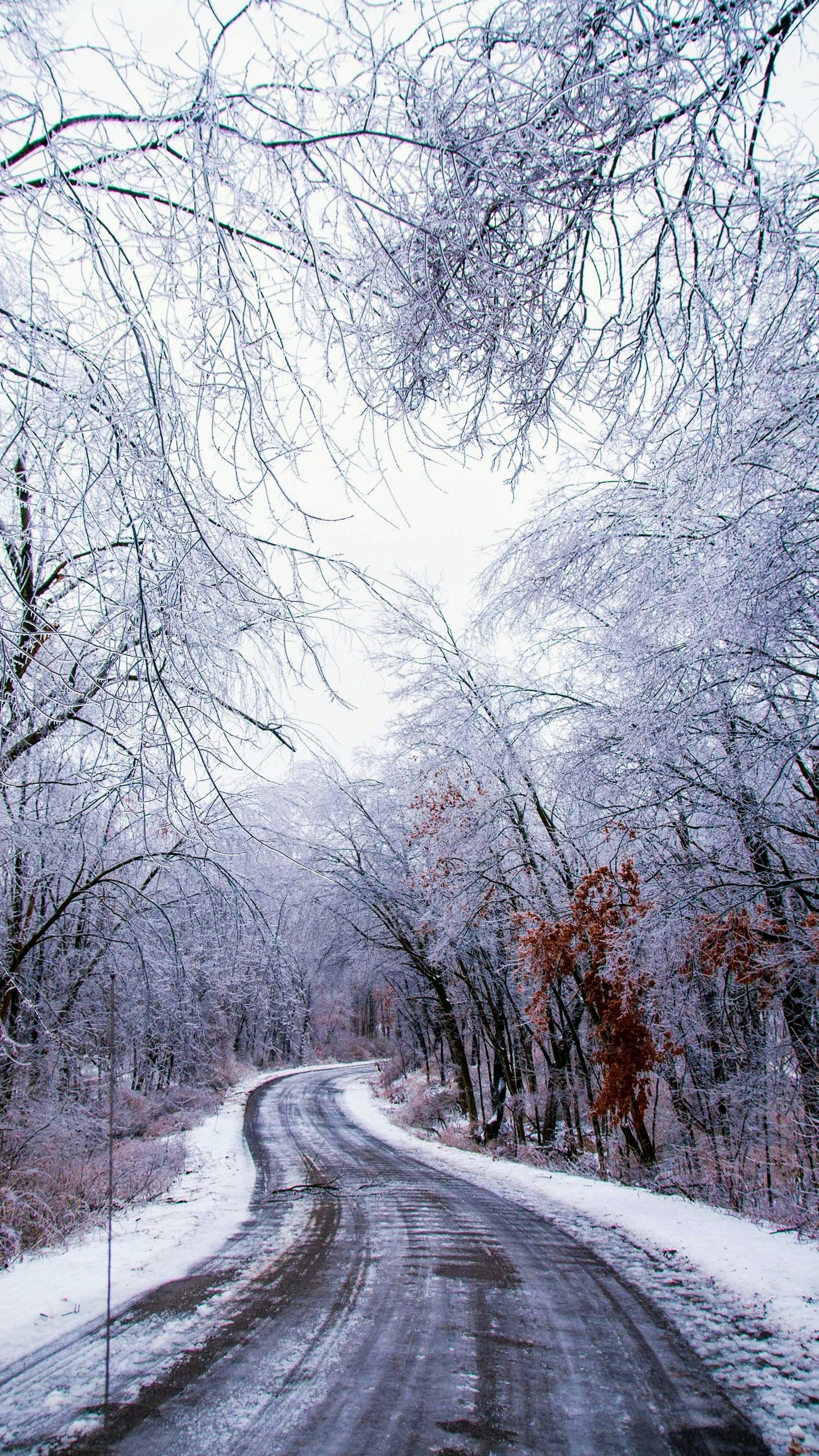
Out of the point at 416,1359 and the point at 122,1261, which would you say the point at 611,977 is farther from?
the point at 122,1261

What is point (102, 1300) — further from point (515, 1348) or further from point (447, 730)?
point (447, 730)

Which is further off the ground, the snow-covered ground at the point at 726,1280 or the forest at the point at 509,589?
the forest at the point at 509,589

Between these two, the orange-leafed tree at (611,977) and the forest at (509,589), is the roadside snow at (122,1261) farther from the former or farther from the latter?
the orange-leafed tree at (611,977)

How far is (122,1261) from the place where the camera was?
18.6 ft

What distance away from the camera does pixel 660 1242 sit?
A: 5723mm

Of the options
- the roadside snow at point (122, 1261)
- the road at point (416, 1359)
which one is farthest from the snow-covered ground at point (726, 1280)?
the roadside snow at point (122, 1261)

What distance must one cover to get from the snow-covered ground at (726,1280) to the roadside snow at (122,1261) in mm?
3089

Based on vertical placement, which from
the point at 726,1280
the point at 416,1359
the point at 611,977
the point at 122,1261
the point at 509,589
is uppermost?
the point at 509,589

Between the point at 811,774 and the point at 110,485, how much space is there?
6.55 meters

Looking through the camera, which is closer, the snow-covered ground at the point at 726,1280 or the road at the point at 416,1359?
the road at the point at 416,1359

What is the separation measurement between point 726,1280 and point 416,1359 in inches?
88.5

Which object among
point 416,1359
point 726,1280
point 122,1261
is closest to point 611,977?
point 726,1280

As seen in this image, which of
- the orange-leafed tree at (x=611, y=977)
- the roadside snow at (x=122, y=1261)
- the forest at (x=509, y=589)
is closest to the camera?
the forest at (x=509, y=589)

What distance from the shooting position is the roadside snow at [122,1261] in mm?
4312
